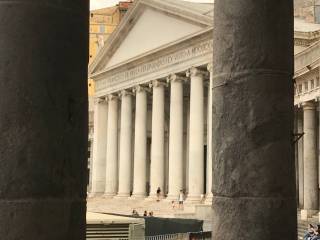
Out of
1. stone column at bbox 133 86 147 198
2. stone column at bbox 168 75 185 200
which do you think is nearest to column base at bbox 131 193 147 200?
stone column at bbox 133 86 147 198

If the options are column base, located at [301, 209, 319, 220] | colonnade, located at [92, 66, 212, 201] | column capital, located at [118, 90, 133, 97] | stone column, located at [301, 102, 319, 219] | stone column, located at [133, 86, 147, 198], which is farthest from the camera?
column capital, located at [118, 90, 133, 97]

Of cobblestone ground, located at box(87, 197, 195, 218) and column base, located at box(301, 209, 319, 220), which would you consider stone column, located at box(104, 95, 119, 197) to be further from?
column base, located at box(301, 209, 319, 220)

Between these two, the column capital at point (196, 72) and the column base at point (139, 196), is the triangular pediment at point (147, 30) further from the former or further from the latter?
the column base at point (139, 196)

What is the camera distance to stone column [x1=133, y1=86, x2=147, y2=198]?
59438 millimetres

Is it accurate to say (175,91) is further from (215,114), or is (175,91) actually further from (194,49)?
(215,114)

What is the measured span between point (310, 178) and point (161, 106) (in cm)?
2090

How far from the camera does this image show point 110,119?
6775 centimetres

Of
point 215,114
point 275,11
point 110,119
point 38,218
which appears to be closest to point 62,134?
point 38,218

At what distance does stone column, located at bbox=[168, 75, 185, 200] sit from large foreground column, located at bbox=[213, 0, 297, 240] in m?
46.9

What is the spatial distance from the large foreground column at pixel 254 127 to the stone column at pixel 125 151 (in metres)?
57.1

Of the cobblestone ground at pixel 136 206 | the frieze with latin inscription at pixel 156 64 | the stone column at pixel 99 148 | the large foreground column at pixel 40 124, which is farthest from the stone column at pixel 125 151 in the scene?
the large foreground column at pixel 40 124

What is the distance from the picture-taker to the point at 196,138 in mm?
51469

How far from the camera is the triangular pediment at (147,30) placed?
53562 millimetres

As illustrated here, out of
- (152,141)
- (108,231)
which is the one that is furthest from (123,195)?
(108,231)
